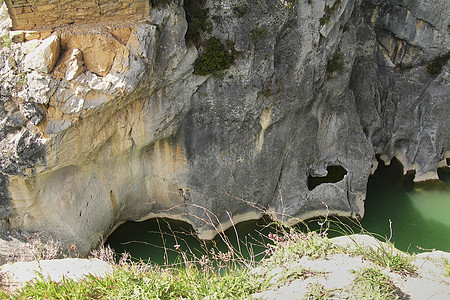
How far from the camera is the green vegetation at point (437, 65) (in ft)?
49.2

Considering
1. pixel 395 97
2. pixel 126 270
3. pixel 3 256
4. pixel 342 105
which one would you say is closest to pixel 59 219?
pixel 3 256

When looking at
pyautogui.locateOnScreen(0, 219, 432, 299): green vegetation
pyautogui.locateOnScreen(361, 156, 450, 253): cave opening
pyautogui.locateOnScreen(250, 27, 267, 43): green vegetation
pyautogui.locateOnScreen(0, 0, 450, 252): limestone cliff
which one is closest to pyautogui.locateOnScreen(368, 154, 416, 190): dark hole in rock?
pyautogui.locateOnScreen(361, 156, 450, 253): cave opening

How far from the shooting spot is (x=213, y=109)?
11281 mm

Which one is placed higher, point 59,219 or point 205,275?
point 205,275

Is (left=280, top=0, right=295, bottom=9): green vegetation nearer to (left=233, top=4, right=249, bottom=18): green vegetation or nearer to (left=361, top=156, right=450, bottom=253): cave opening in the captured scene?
(left=233, top=4, right=249, bottom=18): green vegetation

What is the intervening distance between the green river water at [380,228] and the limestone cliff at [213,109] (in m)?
0.47

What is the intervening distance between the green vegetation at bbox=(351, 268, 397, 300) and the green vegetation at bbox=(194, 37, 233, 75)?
753 cm

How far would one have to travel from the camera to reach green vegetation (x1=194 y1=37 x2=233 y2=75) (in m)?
10.5

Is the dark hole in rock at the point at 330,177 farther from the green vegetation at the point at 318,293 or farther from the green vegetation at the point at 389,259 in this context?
the green vegetation at the point at 318,293

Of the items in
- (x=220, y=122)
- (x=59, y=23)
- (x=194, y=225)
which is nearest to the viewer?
(x=59, y=23)

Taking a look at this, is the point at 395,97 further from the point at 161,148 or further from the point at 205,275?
the point at 205,275

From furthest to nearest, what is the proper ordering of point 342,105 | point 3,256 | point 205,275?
point 342,105, point 3,256, point 205,275

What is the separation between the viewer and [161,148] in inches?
474

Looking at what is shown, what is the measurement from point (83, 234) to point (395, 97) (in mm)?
13122
